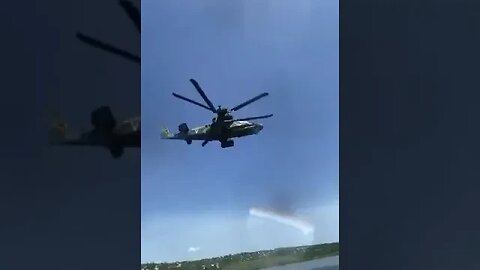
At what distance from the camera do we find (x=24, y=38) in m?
2.22

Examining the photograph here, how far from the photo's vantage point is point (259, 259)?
2.63 metres

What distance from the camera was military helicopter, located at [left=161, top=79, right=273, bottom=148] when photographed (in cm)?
253

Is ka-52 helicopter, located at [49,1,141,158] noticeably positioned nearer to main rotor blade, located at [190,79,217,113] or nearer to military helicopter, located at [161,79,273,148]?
military helicopter, located at [161,79,273,148]

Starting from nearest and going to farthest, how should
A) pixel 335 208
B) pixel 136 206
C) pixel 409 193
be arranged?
1. pixel 136 206
2. pixel 335 208
3. pixel 409 193

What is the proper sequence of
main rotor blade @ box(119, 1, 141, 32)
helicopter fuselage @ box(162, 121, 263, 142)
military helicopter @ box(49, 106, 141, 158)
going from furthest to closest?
helicopter fuselage @ box(162, 121, 263, 142)
main rotor blade @ box(119, 1, 141, 32)
military helicopter @ box(49, 106, 141, 158)

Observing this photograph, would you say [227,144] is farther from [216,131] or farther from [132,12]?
[132,12]

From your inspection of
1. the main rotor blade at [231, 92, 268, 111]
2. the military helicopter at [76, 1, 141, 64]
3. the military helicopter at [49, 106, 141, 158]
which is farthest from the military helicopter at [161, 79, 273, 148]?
the military helicopter at [76, 1, 141, 64]

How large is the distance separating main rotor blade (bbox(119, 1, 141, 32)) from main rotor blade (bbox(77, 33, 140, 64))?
4.4 inches

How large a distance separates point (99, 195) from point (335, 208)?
1.10 m

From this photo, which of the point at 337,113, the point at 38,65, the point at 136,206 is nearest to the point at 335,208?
the point at 337,113

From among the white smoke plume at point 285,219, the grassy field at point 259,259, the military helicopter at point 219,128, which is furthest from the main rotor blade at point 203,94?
the grassy field at point 259,259

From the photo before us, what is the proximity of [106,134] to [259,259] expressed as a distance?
83 cm

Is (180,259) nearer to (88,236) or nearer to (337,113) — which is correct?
(88,236)

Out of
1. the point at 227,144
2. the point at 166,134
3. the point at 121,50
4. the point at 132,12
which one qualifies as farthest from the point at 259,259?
the point at 132,12
